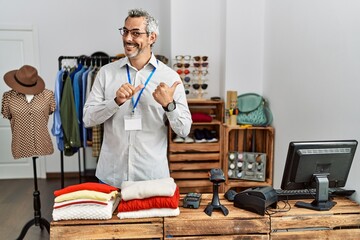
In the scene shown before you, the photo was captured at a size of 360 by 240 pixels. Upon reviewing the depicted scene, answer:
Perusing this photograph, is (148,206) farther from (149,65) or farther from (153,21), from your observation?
(153,21)

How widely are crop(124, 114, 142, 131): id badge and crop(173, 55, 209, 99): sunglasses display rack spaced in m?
1.71

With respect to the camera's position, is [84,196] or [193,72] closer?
[84,196]

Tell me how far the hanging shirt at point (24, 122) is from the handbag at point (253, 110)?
1869mm

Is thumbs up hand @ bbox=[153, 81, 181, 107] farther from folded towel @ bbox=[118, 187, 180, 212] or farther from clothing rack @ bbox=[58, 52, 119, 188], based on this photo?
clothing rack @ bbox=[58, 52, 119, 188]

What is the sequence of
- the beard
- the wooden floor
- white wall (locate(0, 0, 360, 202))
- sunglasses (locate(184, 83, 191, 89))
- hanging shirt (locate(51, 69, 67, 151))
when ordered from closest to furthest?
the beard, white wall (locate(0, 0, 360, 202)), the wooden floor, hanging shirt (locate(51, 69, 67, 151)), sunglasses (locate(184, 83, 191, 89))

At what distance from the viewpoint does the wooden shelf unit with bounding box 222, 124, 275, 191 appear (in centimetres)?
319

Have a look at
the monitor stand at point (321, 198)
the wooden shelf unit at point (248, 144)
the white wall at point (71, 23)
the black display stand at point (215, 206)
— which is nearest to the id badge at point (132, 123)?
the black display stand at point (215, 206)

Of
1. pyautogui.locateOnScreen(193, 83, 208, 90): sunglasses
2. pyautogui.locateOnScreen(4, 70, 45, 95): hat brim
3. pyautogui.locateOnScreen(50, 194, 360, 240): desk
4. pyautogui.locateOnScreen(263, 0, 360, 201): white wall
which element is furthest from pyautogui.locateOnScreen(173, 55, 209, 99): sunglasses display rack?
pyautogui.locateOnScreen(50, 194, 360, 240): desk

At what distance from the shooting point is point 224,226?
139 centimetres

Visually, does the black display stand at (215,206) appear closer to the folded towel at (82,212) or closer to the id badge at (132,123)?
the folded towel at (82,212)

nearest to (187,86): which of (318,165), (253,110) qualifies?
(253,110)

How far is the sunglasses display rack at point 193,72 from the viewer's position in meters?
3.44

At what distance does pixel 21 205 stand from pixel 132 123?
2.66 m

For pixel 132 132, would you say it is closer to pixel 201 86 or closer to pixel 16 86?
pixel 16 86
